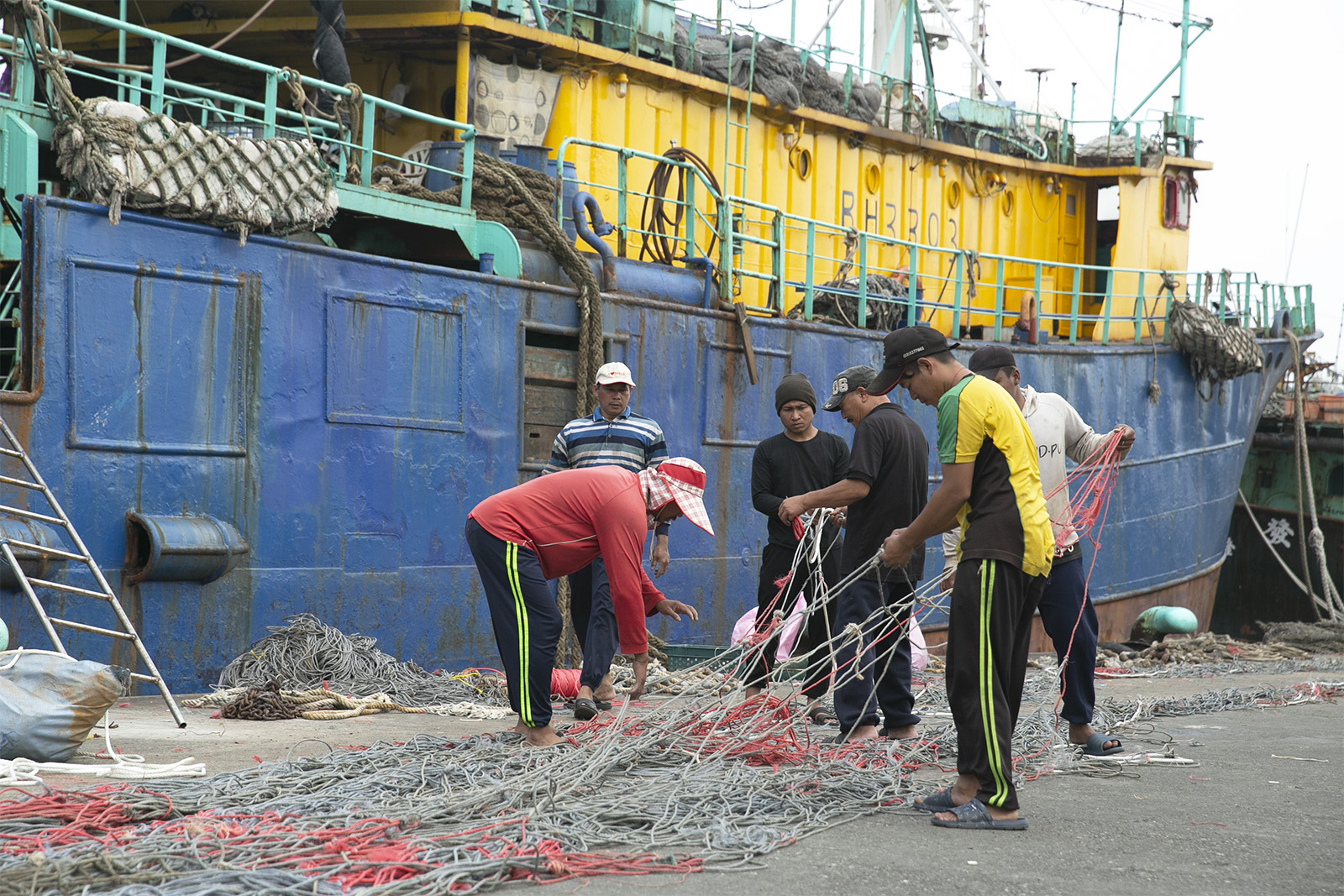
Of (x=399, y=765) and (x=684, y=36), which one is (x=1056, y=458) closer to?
(x=399, y=765)

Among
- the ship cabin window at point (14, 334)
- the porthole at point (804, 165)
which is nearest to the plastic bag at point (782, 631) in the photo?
the ship cabin window at point (14, 334)

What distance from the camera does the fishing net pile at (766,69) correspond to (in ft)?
41.8

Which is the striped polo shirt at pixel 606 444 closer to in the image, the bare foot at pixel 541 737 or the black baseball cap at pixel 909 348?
the bare foot at pixel 541 737

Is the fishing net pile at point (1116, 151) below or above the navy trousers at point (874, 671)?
above

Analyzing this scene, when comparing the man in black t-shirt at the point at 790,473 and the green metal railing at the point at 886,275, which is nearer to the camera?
the man in black t-shirt at the point at 790,473

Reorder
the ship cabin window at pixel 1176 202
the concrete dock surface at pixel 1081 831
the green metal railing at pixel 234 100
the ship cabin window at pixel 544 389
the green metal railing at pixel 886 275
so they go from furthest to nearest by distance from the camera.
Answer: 1. the ship cabin window at pixel 1176 202
2. the green metal railing at pixel 886 275
3. the ship cabin window at pixel 544 389
4. the green metal railing at pixel 234 100
5. the concrete dock surface at pixel 1081 831

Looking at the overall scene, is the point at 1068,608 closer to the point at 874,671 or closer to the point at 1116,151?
A: the point at 874,671

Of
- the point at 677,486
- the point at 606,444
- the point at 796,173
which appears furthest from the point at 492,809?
the point at 796,173

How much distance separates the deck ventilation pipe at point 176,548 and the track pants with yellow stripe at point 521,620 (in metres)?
2.46

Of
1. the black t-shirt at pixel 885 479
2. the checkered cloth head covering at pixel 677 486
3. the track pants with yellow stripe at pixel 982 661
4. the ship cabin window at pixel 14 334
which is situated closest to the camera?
the track pants with yellow stripe at pixel 982 661

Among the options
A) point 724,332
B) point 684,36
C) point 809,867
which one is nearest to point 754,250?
point 684,36

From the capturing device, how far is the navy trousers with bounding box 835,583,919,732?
220 inches

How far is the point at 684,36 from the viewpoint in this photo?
506 inches

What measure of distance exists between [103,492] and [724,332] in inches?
196
